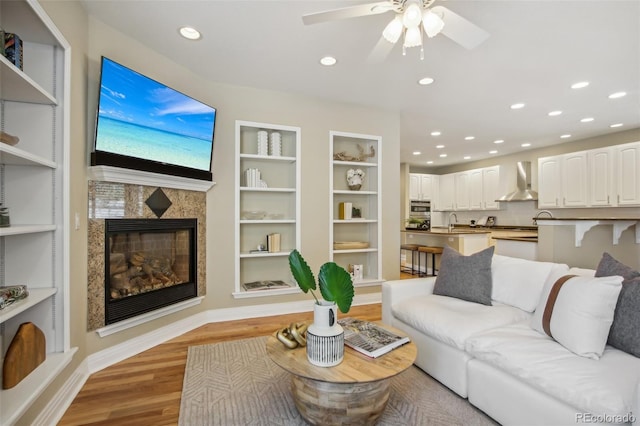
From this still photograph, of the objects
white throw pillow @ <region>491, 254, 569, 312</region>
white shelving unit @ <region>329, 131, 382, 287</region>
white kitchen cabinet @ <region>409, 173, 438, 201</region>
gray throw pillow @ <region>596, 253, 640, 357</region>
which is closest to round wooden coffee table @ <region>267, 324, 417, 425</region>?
gray throw pillow @ <region>596, 253, 640, 357</region>

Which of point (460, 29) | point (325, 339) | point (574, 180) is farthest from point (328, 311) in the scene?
point (574, 180)

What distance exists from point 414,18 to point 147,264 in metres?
2.90

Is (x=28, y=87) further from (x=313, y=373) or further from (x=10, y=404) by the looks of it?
(x=313, y=373)

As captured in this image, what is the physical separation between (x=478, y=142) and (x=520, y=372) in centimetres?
553

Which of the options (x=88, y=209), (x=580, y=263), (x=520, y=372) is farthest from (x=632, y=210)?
(x=88, y=209)

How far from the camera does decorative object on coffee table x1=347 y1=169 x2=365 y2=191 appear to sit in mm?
4152

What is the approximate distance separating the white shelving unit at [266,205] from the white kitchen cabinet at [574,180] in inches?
203

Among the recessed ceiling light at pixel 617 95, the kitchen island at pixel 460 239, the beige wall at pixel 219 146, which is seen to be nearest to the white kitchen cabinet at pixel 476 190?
the kitchen island at pixel 460 239

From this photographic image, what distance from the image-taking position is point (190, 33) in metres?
2.51

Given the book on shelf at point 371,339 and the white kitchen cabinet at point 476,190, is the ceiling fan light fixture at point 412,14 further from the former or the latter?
the white kitchen cabinet at point 476,190

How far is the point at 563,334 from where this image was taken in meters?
1.65

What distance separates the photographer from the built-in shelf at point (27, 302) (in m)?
1.37

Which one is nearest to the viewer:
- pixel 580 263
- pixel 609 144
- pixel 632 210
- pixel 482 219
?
pixel 580 263

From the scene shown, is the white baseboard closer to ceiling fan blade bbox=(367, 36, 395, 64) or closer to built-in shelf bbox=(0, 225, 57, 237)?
built-in shelf bbox=(0, 225, 57, 237)
